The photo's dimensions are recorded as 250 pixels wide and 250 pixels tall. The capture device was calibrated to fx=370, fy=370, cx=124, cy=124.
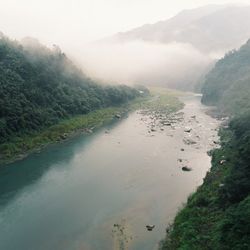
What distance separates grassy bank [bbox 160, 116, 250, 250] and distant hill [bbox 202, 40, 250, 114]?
58.0m

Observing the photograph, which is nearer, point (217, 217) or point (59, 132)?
point (217, 217)

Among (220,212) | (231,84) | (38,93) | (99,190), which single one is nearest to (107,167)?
(99,190)

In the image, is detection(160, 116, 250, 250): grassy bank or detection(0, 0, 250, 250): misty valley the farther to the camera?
detection(0, 0, 250, 250): misty valley

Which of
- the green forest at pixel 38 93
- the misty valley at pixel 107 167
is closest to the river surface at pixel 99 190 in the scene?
the misty valley at pixel 107 167

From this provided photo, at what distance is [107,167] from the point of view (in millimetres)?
59875

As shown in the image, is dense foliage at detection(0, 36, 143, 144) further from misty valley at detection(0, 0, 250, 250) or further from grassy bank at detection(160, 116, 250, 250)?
grassy bank at detection(160, 116, 250, 250)

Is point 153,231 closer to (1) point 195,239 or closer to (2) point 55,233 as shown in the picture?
(1) point 195,239

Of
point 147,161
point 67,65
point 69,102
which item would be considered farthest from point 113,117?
point 147,161

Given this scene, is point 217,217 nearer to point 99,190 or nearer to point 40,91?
point 99,190

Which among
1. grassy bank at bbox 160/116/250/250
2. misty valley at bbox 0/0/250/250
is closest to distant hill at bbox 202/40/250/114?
misty valley at bbox 0/0/250/250

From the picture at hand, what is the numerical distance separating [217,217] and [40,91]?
6696cm

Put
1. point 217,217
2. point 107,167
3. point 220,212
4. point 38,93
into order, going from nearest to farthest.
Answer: point 217,217
point 220,212
point 107,167
point 38,93

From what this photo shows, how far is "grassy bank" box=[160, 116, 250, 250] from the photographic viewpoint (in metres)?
27.9

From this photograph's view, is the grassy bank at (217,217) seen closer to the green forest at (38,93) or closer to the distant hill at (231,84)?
the green forest at (38,93)
